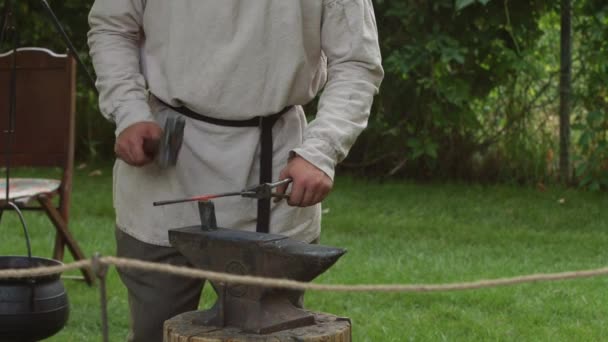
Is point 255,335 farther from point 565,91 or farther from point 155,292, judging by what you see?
point 565,91

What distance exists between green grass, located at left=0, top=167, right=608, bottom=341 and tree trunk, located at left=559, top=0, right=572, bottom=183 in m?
0.32

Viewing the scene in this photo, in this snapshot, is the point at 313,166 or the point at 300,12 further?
the point at 300,12

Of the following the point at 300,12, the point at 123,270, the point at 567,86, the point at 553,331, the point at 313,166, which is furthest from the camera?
the point at 567,86

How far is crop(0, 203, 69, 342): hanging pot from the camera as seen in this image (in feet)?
10.4

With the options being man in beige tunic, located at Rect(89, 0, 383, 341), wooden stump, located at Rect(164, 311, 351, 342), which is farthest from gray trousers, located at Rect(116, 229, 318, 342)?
wooden stump, located at Rect(164, 311, 351, 342)

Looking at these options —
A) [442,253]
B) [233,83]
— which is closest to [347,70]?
[233,83]

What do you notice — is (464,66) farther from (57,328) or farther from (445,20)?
(57,328)

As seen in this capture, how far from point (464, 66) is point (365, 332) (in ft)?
12.0

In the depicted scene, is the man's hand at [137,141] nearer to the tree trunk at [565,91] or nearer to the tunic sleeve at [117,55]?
the tunic sleeve at [117,55]

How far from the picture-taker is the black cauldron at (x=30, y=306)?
10.4ft

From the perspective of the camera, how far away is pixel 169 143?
9.09 feet

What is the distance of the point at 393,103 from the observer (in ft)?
27.1

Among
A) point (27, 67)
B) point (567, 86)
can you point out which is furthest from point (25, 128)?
point (567, 86)

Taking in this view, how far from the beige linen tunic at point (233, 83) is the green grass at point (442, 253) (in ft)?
6.64
